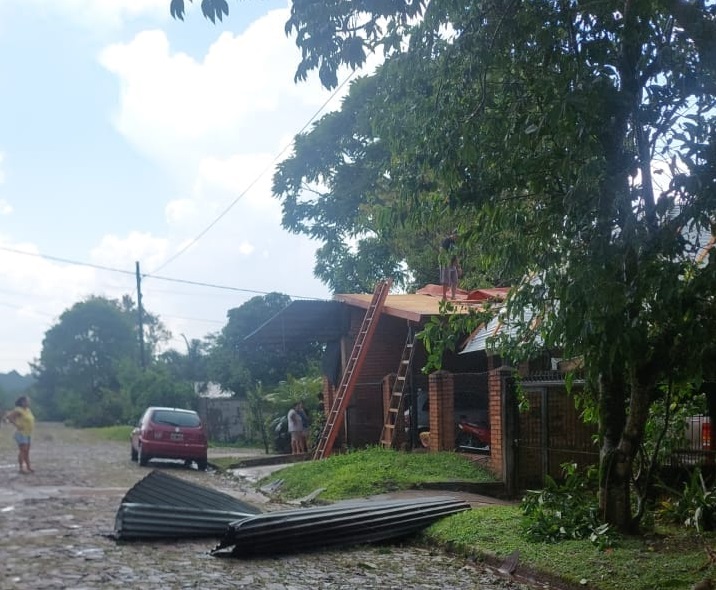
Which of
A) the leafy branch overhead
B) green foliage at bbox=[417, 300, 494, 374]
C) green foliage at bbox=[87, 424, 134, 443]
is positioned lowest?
green foliage at bbox=[87, 424, 134, 443]

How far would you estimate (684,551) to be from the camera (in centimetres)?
837

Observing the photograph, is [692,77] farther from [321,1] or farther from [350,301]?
[350,301]

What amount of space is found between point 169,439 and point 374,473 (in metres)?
9.36

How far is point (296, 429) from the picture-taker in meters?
24.0

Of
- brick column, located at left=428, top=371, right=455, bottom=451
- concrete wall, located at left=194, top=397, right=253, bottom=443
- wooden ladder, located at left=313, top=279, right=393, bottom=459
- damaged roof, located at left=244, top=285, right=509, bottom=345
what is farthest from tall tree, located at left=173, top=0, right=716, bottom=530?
concrete wall, located at left=194, top=397, right=253, bottom=443

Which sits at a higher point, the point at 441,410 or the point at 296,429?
the point at 441,410

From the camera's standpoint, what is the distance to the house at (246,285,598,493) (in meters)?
12.7

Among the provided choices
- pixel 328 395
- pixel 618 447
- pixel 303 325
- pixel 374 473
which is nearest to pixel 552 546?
pixel 618 447

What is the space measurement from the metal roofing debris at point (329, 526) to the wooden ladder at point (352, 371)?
29.3ft

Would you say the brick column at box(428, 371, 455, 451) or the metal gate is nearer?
the metal gate

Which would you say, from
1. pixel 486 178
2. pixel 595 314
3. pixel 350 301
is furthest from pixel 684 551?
pixel 350 301

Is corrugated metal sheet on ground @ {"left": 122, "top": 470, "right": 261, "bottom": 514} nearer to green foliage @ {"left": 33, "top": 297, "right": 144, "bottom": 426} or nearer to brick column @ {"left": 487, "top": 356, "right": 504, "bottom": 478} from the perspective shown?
brick column @ {"left": 487, "top": 356, "right": 504, "bottom": 478}

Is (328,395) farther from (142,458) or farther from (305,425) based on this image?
(142,458)

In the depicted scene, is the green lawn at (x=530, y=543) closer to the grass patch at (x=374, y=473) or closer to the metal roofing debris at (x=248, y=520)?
the grass patch at (x=374, y=473)
